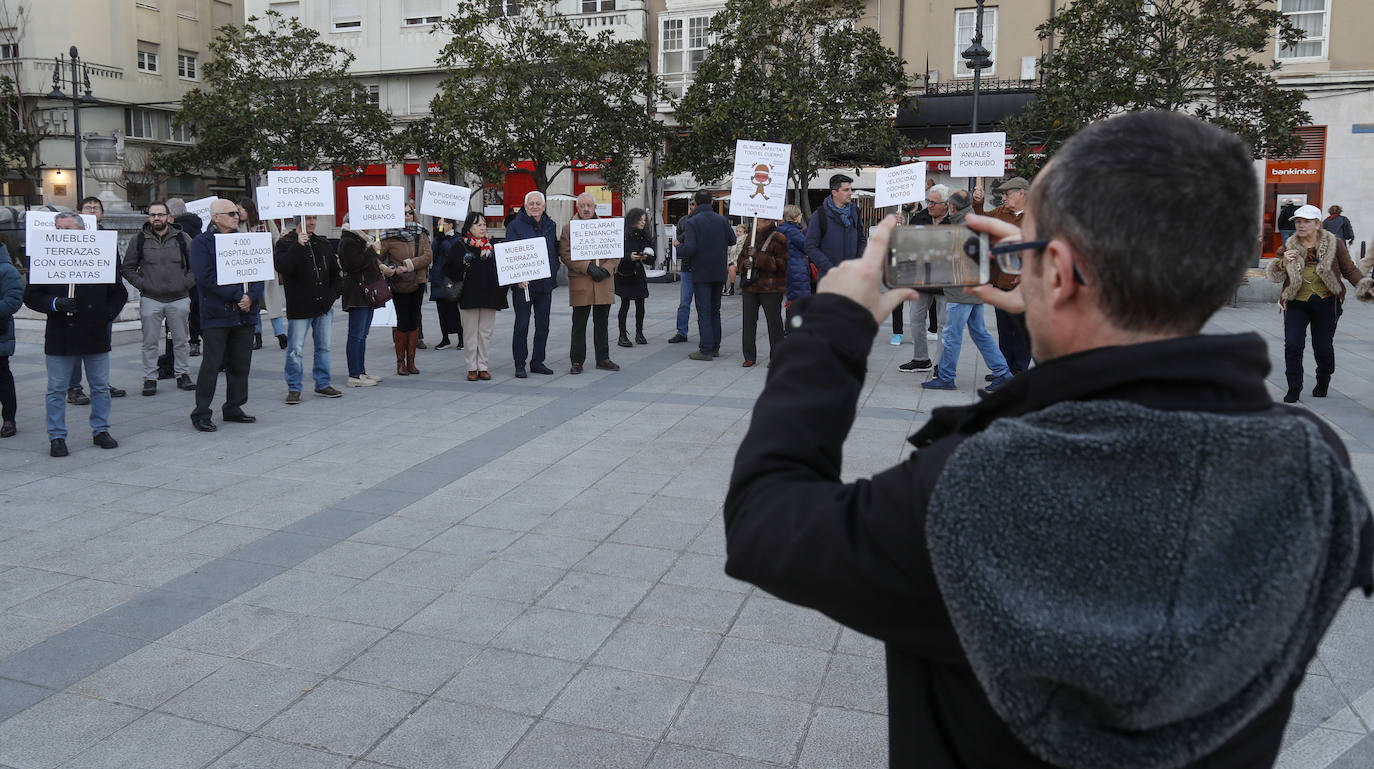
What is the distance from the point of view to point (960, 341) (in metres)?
10.2

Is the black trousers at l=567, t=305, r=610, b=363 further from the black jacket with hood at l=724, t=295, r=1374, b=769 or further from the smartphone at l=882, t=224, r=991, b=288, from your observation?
the black jacket with hood at l=724, t=295, r=1374, b=769

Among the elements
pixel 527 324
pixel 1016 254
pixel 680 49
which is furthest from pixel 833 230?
pixel 680 49

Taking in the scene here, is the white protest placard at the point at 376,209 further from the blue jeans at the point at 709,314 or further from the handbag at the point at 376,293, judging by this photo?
the blue jeans at the point at 709,314

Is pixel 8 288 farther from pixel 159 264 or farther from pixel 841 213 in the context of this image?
pixel 841 213

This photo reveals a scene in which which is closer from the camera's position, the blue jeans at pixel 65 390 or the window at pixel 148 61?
the blue jeans at pixel 65 390

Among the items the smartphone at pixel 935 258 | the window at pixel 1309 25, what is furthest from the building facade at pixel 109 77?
the smartphone at pixel 935 258

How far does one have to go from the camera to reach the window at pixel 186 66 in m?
42.9

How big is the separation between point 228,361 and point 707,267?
5.58 m

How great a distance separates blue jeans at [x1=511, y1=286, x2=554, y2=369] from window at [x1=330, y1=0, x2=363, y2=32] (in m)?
27.0

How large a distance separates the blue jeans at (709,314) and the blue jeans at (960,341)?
9.74 ft

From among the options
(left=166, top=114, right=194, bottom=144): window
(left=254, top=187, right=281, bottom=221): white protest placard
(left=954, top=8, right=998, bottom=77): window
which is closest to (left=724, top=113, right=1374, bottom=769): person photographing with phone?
(left=254, top=187, right=281, bottom=221): white protest placard

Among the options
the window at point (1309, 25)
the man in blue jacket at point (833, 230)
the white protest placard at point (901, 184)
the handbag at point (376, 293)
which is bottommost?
the handbag at point (376, 293)

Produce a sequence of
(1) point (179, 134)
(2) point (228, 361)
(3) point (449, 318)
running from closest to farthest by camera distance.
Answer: (2) point (228, 361), (3) point (449, 318), (1) point (179, 134)

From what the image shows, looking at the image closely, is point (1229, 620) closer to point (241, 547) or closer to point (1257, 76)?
point (241, 547)
